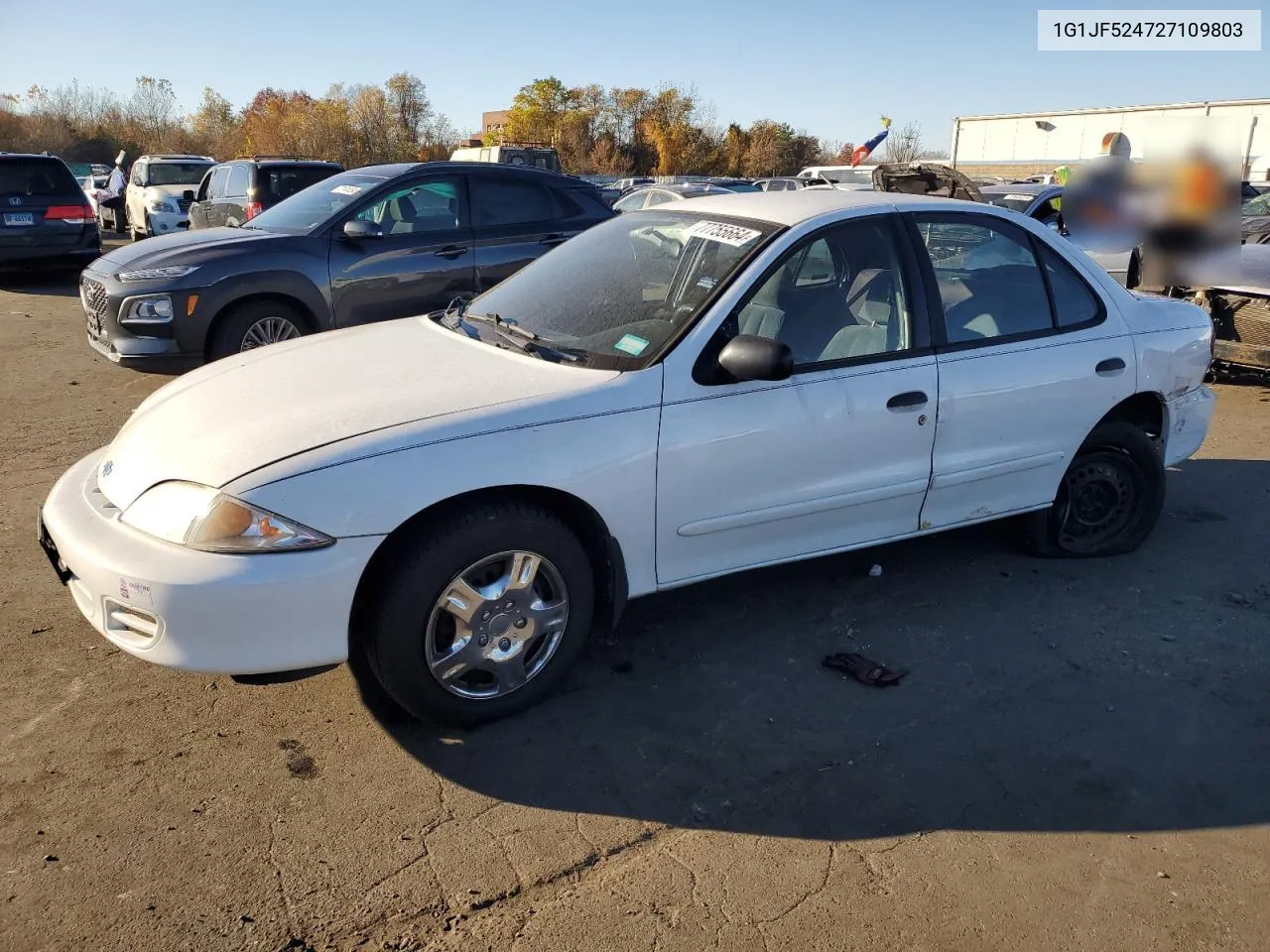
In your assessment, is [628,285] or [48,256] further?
[48,256]

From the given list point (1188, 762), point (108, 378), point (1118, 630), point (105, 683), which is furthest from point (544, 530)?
point (108, 378)

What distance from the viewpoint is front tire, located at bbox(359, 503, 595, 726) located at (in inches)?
115

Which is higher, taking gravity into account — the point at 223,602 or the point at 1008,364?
the point at 1008,364

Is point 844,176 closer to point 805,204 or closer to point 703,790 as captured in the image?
point 805,204

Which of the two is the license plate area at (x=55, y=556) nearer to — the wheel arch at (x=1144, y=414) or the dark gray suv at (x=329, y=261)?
the dark gray suv at (x=329, y=261)

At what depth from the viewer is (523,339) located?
12.0 ft

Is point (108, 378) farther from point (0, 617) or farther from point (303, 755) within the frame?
point (303, 755)

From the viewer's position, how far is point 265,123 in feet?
236

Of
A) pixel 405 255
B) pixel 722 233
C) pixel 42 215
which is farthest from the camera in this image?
pixel 42 215

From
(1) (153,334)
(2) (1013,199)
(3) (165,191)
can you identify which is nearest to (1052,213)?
(2) (1013,199)

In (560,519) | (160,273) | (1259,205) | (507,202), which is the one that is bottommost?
(560,519)

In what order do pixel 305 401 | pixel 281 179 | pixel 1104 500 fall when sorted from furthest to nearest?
pixel 281 179, pixel 1104 500, pixel 305 401

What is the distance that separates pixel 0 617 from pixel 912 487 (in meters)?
3.62

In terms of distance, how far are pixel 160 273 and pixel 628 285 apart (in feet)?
14.8
